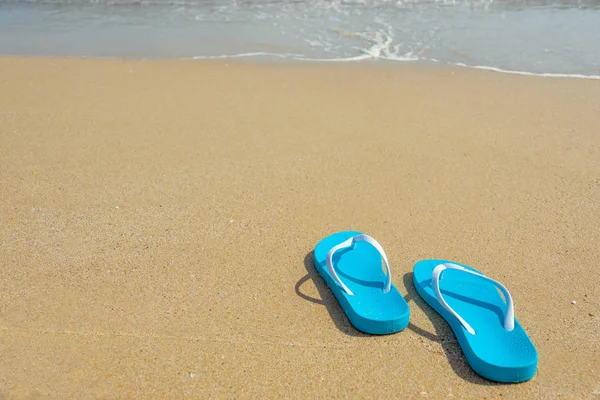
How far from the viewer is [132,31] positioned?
21.7 feet

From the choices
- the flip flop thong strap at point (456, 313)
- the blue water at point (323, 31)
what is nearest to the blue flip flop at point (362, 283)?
the flip flop thong strap at point (456, 313)

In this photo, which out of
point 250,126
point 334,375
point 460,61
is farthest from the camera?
point 460,61

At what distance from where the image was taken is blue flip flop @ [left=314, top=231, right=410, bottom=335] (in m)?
2.28

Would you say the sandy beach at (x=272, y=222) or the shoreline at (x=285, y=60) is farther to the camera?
the shoreline at (x=285, y=60)

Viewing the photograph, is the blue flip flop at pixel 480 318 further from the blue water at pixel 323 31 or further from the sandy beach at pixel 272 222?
the blue water at pixel 323 31

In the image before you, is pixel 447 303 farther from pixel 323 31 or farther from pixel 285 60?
pixel 323 31

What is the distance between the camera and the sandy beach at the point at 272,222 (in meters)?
2.13

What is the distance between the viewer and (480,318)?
2.31 metres

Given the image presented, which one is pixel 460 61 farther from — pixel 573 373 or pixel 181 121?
pixel 573 373

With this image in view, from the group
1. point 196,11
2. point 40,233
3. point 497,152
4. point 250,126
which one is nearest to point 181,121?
point 250,126

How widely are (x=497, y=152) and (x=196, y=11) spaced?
521 centimetres

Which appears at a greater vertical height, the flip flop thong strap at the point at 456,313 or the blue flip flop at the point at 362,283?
the flip flop thong strap at the point at 456,313

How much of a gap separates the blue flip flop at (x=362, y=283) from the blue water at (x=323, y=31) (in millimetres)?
3272

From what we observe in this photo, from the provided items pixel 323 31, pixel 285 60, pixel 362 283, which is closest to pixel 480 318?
pixel 362 283
